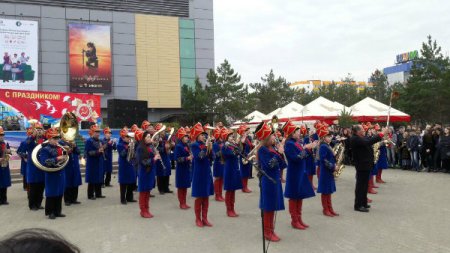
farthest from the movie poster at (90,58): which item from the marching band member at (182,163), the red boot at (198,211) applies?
the red boot at (198,211)

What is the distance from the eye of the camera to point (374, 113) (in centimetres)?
2220

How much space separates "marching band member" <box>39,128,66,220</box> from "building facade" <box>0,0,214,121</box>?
32737 millimetres

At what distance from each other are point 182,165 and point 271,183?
11.3 ft

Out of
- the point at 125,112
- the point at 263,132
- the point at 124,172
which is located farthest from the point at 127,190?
the point at 125,112

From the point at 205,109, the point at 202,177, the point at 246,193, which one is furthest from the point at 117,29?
the point at 202,177

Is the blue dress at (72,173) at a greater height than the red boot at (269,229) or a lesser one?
greater

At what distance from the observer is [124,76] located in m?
42.1

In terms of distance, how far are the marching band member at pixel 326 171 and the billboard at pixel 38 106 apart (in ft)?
56.5

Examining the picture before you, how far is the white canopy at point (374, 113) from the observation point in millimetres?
21656

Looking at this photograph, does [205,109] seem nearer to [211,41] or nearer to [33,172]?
[211,41]

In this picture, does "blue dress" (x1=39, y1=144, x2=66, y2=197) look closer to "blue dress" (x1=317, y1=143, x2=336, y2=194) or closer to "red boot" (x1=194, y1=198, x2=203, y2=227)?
"red boot" (x1=194, y1=198, x2=203, y2=227)

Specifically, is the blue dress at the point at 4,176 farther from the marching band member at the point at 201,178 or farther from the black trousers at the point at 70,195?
the marching band member at the point at 201,178

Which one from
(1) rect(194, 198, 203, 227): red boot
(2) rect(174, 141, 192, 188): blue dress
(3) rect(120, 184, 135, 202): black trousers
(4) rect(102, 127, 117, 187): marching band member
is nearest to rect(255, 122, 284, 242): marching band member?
(1) rect(194, 198, 203, 227): red boot

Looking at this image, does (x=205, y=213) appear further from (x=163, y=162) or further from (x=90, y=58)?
(x=90, y=58)
